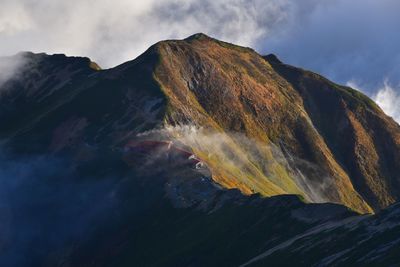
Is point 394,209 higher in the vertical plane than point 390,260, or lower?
higher

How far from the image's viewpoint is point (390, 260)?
16600cm

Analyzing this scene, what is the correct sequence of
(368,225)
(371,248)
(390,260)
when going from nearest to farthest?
(390,260), (371,248), (368,225)

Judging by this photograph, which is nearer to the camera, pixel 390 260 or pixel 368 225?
pixel 390 260

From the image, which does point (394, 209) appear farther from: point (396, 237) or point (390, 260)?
point (390, 260)

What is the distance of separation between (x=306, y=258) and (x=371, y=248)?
16.2 meters

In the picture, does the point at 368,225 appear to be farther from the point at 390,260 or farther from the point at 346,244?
the point at 390,260

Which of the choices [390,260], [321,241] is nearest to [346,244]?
[321,241]

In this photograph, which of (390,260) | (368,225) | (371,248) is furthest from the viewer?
(368,225)

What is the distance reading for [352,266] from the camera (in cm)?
17375

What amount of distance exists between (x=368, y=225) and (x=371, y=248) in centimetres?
1682

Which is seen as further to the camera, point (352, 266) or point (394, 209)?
point (394, 209)

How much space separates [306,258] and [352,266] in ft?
59.9

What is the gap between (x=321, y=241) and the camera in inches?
7741

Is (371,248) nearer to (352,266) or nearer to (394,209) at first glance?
(352,266)
